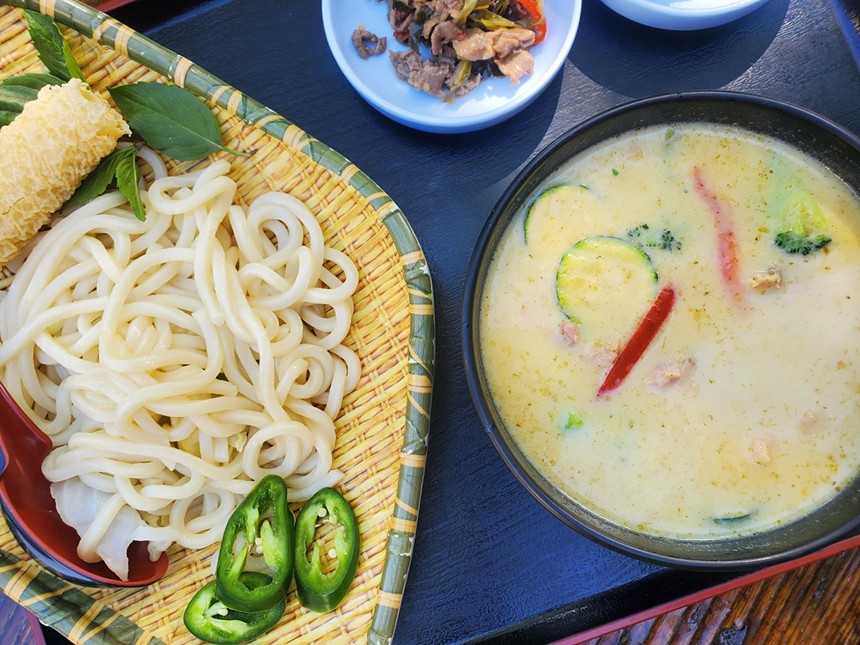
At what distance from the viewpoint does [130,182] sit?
203 centimetres

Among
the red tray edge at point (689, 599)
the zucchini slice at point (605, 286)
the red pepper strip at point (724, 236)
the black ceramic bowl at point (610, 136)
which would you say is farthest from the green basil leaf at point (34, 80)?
the red tray edge at point (689, 599)

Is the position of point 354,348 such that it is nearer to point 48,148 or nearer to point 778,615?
point 48,148

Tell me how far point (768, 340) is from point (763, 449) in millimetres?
281

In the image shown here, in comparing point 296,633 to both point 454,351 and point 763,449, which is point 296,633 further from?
point 763,449

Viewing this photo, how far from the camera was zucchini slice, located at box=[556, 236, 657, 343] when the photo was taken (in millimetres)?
1833

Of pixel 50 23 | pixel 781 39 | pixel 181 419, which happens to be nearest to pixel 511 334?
pixel 181 419

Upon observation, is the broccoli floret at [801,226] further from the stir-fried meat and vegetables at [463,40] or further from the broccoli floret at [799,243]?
the stir-fried meat and vegetables at [463,40]

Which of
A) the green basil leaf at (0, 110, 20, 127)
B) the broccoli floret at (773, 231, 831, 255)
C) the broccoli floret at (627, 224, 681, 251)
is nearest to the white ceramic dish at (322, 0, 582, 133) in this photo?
the broccoli floret at (627, 224, 681, 251)

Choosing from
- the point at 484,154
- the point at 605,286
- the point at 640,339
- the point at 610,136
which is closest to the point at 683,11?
the point at 610,136

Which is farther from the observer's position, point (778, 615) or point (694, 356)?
point (778, 615)

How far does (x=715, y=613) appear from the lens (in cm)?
224

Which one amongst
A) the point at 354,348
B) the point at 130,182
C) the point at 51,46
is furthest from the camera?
the point at 354,348

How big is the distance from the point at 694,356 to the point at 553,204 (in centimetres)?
54

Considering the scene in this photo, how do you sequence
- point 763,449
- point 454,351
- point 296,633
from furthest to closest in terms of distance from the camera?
point 454,351, point 296,633, point 763,449
